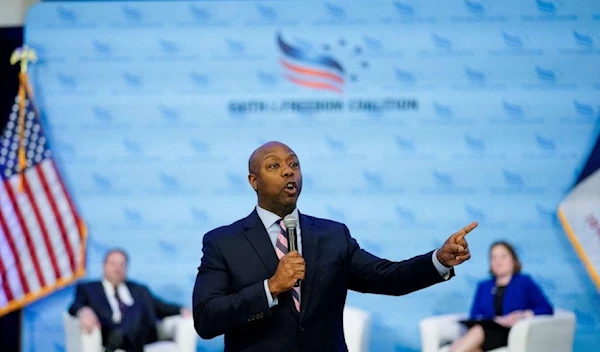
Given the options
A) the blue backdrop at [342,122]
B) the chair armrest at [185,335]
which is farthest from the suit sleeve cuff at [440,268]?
the blue backdrop at [342,122]

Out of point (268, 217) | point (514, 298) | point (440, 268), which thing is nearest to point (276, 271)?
point (268, 217)

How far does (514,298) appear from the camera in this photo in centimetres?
640

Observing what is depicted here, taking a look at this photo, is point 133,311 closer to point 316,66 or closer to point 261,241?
point 316,66

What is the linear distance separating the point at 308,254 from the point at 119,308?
4.08 meters

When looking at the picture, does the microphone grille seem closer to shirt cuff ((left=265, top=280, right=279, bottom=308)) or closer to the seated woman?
shirt cuff ((left=265, top=280, right=279, bottom=308))

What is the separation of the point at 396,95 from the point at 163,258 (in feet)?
6.93

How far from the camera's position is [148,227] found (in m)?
7.22

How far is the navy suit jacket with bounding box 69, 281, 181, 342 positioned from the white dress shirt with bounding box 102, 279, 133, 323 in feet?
0.08

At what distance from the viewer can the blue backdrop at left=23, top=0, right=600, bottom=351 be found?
6.95 m

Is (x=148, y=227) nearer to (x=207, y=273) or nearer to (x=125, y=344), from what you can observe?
(x=125, y=344)

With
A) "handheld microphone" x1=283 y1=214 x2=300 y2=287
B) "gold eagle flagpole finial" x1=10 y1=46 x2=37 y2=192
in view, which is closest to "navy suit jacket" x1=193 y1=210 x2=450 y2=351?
"handheld microphone" x1=283 y1=214 x2=300 y2=287

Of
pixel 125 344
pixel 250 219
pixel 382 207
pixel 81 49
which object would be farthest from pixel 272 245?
pixel 81 49

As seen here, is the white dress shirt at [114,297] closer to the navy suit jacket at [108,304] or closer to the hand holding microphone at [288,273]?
Answer: the navy suit jacket at [108,304]

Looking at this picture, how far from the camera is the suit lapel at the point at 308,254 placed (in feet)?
9.38
